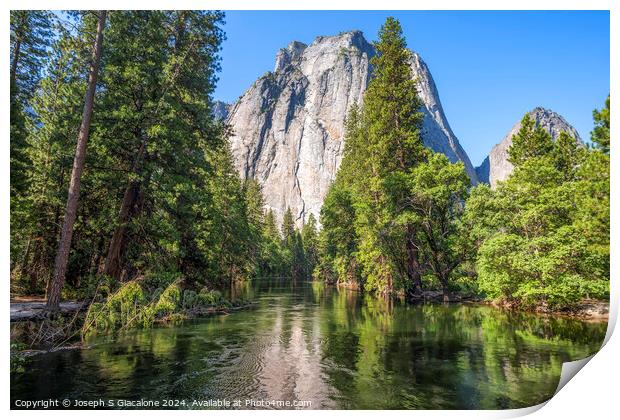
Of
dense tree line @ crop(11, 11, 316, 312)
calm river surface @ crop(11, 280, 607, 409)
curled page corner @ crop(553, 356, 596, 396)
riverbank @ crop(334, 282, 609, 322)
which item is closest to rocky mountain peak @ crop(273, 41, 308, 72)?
riverbank @ crop(334, 282, 609, 322)

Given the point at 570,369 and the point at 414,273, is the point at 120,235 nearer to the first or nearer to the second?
the point at 570,369

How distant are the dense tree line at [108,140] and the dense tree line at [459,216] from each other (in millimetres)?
13206

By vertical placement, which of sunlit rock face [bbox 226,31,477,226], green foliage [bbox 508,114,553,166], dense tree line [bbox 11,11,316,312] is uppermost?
sunlit rock face [bbox 226,31,477,226]

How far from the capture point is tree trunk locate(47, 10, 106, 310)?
10062 mm

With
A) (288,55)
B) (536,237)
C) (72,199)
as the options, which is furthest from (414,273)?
(288,55)

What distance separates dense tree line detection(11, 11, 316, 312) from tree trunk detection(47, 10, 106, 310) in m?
0.03

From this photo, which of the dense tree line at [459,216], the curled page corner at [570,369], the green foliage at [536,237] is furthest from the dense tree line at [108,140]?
the green foliage at [536,237]

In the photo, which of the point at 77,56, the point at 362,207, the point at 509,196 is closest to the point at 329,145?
the point at 362,207

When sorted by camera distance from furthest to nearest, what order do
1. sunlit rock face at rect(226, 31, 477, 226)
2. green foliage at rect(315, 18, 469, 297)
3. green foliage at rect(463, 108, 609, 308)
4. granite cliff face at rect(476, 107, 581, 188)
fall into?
1. sunlit rock face at rect(226, 31, 477, 226)
2. green foliage at rect(315, 18, 469, 297)
3. granite cliff face at rect(476, 107, 581, 188)
4. green foliage at rect(463, 108, 609, 308)

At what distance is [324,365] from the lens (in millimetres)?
8742

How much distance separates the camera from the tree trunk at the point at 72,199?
33.0ft

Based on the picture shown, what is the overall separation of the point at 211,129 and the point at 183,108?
1864 mm

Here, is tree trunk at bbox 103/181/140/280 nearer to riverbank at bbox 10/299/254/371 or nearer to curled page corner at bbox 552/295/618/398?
riverbank at bbox 10/299/254/371

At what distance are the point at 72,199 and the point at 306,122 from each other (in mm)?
127644
